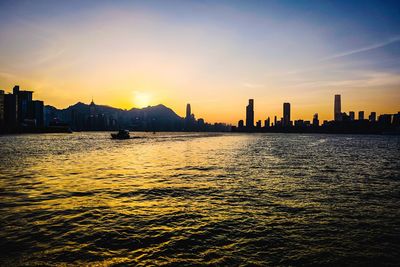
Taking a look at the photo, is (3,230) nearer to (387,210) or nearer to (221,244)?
(221,244)

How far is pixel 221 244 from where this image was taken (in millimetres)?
12703

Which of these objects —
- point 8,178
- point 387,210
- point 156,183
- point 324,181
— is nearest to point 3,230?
point 156,183

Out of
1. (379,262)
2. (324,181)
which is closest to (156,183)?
(324,181)

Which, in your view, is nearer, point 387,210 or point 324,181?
point 387,210

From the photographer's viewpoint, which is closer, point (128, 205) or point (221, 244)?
point (221, 244)

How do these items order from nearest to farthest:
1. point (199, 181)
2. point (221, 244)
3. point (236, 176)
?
point (221, 244)
point (199, 181)
point (236, 176)

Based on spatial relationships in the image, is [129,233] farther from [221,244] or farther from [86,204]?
[86,204]

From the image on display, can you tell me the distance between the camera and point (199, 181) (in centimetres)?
2998

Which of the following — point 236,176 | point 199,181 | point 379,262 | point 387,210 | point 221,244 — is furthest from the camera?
point 236,176

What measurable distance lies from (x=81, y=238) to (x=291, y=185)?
69.6 feet

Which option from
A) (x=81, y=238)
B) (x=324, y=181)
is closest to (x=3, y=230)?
(x=81, y=238)

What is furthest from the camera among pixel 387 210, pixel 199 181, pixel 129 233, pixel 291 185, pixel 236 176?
pixel 236 176

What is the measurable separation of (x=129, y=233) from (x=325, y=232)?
1043 centimetres

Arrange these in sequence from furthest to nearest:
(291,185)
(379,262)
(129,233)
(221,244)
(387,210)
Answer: (291,185)
(387,210)
(129,233)
(221,244)
(379,262)
